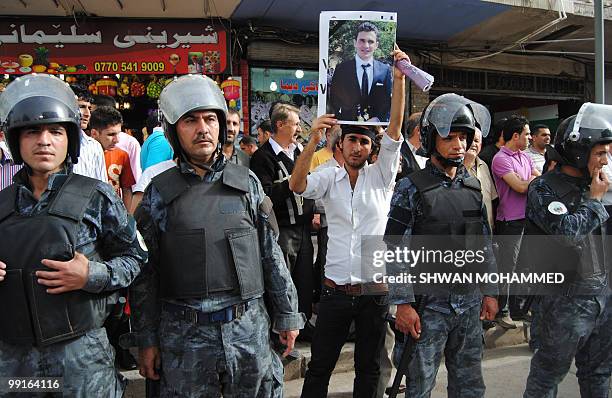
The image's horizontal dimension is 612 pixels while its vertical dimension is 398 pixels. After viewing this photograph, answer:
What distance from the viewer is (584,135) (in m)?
2.83

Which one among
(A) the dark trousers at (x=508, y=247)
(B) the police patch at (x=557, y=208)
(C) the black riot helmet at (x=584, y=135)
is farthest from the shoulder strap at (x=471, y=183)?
(A) the dark trousers at (x=508, y=247)

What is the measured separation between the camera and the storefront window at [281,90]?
317 inches

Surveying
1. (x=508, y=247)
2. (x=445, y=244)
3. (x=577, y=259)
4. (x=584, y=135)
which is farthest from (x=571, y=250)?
(x=508, y=247)

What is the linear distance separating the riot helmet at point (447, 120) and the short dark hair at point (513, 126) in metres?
2.27

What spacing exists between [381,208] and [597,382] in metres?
1.49

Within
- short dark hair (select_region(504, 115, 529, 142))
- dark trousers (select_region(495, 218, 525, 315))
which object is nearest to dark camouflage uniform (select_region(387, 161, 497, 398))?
dark trousers (select_region(495, 218, 525, 315))

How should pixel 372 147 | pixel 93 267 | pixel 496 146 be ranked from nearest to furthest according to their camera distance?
pixel 93 267, pixel 372 147, pixel 496 146

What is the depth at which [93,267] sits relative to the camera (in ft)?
6.37

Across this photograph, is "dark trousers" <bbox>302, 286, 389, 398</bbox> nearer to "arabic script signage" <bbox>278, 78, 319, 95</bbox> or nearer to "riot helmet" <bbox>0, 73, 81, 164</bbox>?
"riot helmet" <bbox>0, 73, 81, 164</bbox>

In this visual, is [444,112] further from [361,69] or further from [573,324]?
[573,324]

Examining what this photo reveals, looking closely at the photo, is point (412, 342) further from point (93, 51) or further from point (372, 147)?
point (93, 51)

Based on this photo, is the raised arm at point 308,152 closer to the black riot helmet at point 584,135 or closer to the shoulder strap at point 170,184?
the shoulder strap at point 170,184

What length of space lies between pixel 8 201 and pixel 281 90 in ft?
21.3

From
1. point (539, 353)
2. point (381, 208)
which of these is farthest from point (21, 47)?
point (539, 353)
